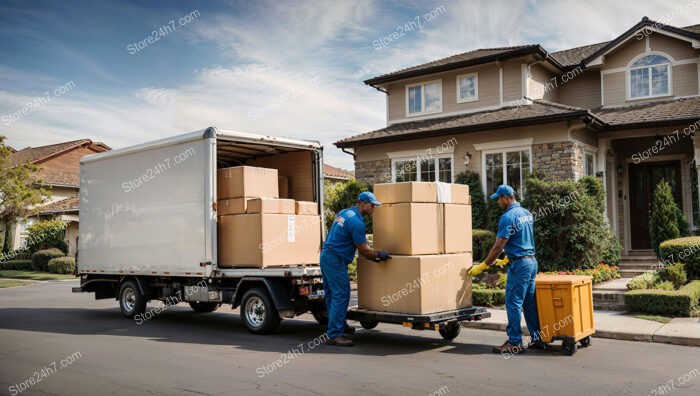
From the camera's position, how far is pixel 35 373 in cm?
707

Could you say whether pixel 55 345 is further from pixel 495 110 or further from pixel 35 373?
pixel 495 110

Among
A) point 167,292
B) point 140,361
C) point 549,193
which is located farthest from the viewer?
point 549,193

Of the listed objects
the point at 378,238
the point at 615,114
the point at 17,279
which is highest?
the point at 615,114

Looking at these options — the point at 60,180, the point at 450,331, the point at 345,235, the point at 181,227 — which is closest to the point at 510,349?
the point at 450,331

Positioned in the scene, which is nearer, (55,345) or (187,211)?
A: (55,345)

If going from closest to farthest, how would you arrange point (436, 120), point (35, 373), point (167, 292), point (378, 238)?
point (35, 373) < point (378, 238) < point (167, 292) < point (436, 120)

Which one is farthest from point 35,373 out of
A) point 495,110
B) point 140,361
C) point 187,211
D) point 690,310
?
point 495,110

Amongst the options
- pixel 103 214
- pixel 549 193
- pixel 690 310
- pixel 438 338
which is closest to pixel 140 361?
pixel 438 338

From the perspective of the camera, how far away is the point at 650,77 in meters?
19.2

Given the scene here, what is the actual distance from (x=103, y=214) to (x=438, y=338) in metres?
7.07

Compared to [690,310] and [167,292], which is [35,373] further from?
[690,310]

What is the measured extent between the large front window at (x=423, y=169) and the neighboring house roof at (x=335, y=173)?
64.7ft

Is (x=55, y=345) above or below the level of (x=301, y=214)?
below

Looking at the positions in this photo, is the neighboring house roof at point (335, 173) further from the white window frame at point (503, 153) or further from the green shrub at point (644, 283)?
the green shrub at point (644, 283)
